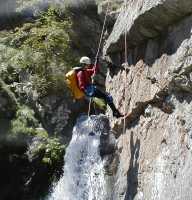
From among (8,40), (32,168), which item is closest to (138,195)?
(32,168)

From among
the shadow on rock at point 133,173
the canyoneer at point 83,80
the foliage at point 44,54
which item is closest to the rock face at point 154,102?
the shadow on rock at point 133,173

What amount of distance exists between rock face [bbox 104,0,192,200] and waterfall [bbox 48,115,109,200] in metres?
0.69

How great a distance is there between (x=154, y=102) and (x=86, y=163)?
4.11 metres

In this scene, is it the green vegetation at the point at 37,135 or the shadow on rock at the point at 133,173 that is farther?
the green vegetation at the point at 37,135

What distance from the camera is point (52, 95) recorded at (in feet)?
75.3

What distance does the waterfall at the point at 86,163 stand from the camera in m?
17.9

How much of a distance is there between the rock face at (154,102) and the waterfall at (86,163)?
691 millimetres

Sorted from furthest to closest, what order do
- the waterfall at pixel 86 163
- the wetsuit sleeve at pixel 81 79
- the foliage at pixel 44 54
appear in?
the foliage at pixel 44 54 < the waterfall at pixel 86 163 < the wetsuit sleeve at pixel 81 79

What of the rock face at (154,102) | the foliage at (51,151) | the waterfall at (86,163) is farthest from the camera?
the foliage at (51,151)

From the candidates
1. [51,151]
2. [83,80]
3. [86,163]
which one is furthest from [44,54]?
[83,80]

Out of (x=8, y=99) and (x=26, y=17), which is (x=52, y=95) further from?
(x=26, y=17)

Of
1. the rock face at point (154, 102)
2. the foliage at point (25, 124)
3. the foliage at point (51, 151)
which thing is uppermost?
the rock face at point (154, 102)

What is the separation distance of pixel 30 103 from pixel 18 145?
6.91ft

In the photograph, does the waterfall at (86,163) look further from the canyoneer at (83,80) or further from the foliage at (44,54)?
the foliage at (44,54)
